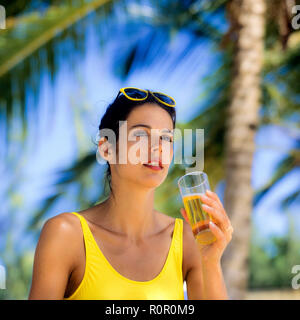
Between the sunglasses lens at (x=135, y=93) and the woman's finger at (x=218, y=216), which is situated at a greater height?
the sunglasses lens at (x=135, y=93)

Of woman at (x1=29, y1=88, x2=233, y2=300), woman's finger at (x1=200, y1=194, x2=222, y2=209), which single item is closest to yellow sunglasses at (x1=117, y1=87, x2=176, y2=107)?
woman at (x1=29, y1=88, x2=233, y2=300)

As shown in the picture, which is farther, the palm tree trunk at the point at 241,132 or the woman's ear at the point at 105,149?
the palm tree trunk at the point at 241,132

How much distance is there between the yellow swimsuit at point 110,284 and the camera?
4.72 feet

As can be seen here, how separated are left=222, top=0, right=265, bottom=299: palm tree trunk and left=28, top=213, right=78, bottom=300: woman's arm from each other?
9.50 ft

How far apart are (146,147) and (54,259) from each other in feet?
1.62

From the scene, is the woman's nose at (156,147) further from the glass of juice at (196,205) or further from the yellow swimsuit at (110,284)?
the yellow swimsuit at (110,284)

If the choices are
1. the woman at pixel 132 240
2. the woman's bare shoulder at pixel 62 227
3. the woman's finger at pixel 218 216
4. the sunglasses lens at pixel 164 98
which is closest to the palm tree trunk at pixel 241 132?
the woman at pixel 132 240

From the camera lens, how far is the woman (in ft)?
4.73

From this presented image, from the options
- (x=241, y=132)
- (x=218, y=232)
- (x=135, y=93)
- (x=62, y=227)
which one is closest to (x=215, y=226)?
(x=218, y=232)

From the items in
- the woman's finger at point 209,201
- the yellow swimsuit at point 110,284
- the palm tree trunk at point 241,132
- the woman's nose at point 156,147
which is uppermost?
the palm tree trunk at point 241,132

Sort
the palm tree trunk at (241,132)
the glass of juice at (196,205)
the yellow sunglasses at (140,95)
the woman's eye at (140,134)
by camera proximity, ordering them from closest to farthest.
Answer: the glass of juice at (196,205) → the woman's eye at (140,134) → the yellow sunglasses at (140,95) → the palm tree trunk at (241,132)
